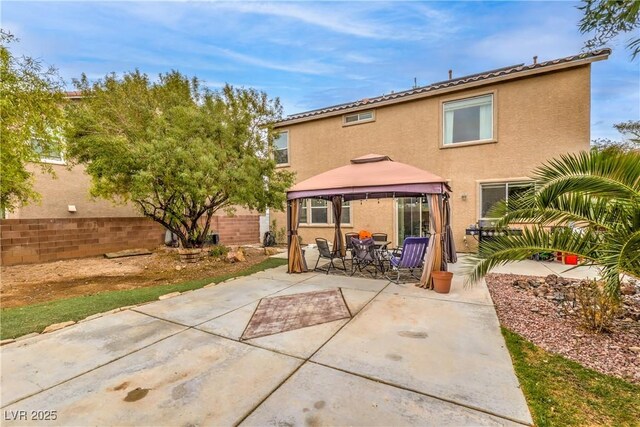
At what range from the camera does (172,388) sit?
107 inches

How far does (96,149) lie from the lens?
726 cm

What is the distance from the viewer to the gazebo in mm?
6234

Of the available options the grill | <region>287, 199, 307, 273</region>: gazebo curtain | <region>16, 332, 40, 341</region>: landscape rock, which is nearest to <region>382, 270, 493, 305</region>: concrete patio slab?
<region>287, 199, 307, 273</region>: gazebo curtain

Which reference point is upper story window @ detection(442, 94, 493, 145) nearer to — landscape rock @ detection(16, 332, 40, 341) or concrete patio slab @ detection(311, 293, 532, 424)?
concrete patio slab @ detection(311, 293, 532, 424)

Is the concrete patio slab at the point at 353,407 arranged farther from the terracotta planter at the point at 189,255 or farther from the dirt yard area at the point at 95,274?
the terracotta planter at the point at 189,255

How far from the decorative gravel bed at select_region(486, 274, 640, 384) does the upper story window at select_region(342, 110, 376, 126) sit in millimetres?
8472

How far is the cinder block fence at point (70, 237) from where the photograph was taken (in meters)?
8.77

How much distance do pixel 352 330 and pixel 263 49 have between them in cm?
980

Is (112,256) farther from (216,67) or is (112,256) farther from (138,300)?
(216,67)

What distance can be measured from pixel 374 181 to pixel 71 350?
599 cm

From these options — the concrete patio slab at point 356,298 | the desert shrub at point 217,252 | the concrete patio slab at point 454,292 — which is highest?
the desert shrub at point 217,252

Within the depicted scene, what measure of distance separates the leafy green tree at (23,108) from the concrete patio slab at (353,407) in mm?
6904

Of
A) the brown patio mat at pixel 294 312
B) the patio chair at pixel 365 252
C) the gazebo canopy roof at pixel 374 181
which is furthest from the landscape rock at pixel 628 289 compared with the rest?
the brown patio mat at pixel 294 312

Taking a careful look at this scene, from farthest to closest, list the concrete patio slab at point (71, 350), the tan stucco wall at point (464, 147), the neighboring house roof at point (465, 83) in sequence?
1. the tan stucco wall at point (464, 147)
2. the neighboring house roof at point (465, 83)
3. the concrete patio slab at point (71, 350)
